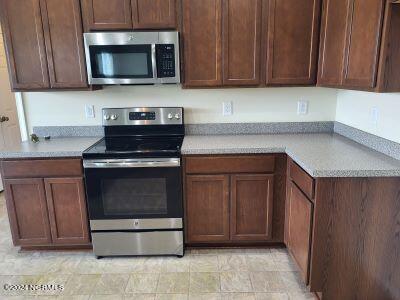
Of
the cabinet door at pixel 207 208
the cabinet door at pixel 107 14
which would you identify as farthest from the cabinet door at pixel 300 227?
the cabinet door at pixel 107 14

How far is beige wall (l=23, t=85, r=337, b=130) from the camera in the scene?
2809 mm

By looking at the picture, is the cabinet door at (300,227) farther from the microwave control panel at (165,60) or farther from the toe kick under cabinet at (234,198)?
the microwave control panel at (165,60)

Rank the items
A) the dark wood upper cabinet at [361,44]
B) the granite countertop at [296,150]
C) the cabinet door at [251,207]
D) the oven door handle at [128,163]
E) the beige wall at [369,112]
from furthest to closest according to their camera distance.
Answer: the cabinet door at [251,207]
the oven door handle at [128,163]
the beige wall at [369,112]
the granite countertop at [296,150]
the dark wood upper cabinet at [361,44]

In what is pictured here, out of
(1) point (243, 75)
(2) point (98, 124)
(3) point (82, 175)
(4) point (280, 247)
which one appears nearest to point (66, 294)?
(3) point (82, 175)

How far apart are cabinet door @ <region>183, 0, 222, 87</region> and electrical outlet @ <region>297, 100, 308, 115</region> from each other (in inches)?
32.9

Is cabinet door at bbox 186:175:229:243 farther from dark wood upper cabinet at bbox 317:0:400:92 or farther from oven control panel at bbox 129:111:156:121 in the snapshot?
dark wood upper cabinet at bbox 317:0:400:92

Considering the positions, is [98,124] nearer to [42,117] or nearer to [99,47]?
[42,117]

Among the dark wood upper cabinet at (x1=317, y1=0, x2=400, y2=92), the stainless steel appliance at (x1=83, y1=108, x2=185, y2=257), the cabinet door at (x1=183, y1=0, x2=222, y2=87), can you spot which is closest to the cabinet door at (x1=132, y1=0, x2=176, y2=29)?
the cabinet door at (x1=183, y1=0, x2=222, y2=87)

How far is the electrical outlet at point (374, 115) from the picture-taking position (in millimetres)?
2177

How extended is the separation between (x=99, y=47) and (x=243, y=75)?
116 cm

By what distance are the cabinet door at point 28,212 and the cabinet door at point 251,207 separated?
59.9 inches

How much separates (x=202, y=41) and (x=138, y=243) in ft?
5.57

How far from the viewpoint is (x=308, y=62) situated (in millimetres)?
2447

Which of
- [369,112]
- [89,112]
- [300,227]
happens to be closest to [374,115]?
[369,112]
